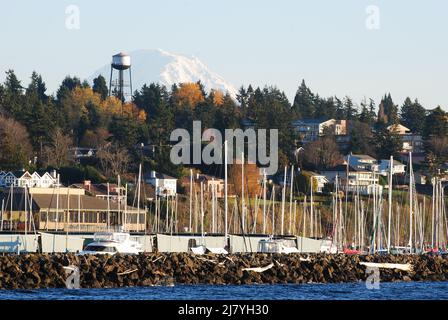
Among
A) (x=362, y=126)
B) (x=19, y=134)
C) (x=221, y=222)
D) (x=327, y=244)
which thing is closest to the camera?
(x=327, y=244)

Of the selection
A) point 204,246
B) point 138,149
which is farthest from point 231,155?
point 204,246

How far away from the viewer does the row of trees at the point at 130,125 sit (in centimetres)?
13300

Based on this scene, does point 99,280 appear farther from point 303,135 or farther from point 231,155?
point 303,135

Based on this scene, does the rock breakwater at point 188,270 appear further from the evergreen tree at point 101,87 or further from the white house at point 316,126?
the evergreen tree at point 101,87

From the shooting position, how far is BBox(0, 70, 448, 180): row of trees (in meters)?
133

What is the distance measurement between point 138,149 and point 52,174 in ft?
50.4

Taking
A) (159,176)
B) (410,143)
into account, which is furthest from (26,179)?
(410,143)

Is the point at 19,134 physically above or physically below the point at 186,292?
above

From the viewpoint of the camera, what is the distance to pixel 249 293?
5275 centimetres

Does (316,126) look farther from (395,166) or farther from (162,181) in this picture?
(162,181)

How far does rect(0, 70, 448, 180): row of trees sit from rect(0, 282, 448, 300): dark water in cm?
7119

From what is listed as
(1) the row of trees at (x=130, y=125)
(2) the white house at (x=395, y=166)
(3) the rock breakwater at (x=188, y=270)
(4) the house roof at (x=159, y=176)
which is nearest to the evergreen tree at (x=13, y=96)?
(1) the row of trees at (x=130, y=125)

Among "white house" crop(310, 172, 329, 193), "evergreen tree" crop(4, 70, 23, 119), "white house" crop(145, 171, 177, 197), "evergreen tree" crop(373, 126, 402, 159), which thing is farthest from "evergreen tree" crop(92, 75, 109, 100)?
"white house" crop(145, 171, 177, 197)
